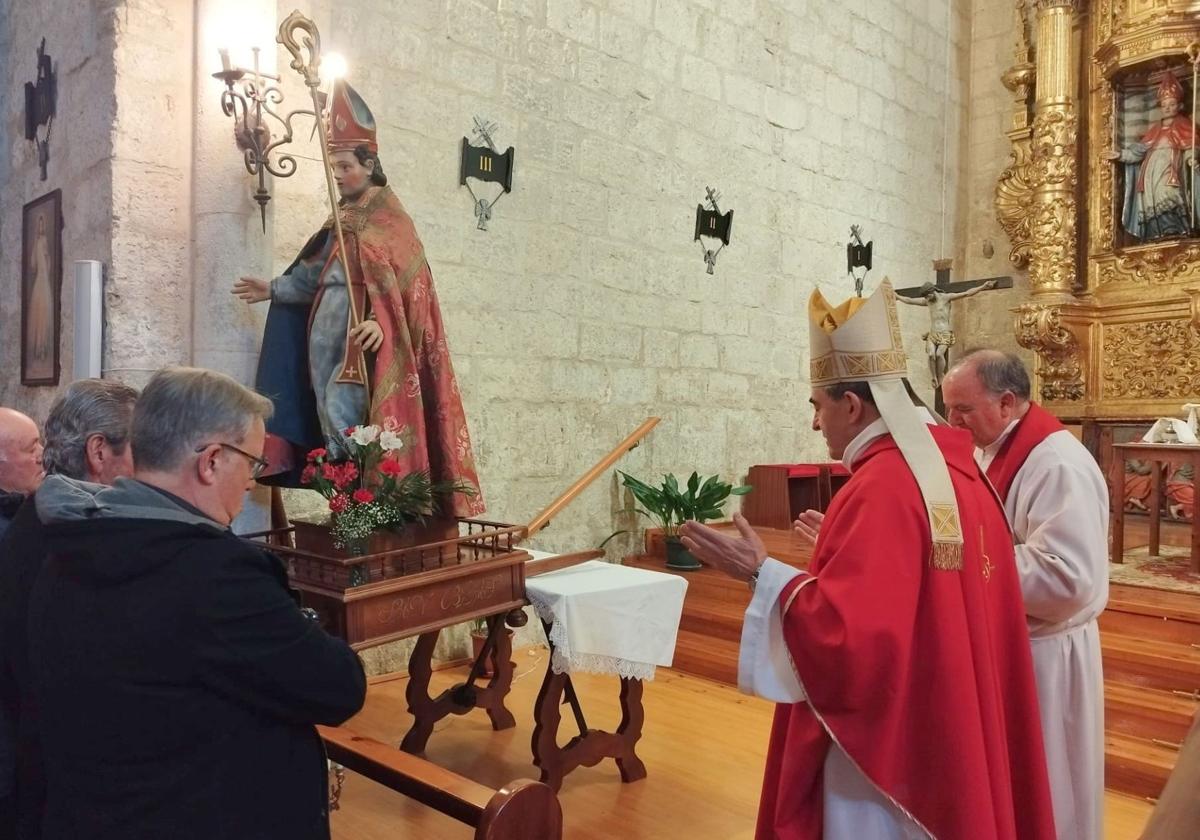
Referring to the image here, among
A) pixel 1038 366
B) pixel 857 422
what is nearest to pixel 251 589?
pixel 857 422

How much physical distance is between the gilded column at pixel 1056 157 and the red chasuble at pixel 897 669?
24.2ft

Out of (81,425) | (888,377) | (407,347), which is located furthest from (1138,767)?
(81,425)

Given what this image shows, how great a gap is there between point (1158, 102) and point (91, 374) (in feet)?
28.2

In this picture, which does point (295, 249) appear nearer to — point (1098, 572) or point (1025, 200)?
point (1098, 572)

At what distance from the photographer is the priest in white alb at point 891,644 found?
199cm

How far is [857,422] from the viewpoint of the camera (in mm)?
2299

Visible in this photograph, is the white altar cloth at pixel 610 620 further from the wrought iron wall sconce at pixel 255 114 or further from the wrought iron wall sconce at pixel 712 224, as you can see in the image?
the wrought iron wall sconce at pixel 712 224

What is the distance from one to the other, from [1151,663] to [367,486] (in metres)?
3.62

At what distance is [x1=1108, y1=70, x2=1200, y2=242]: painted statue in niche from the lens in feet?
26.6

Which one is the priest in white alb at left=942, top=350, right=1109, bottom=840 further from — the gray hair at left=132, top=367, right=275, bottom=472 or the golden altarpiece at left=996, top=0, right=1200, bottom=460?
the golden altarpiece at left=996, top=0, right=1200, bottom=460

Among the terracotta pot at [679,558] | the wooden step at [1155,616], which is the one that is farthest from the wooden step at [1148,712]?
the terracotta pot at [679,558]

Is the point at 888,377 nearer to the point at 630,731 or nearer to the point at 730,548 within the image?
the point at 730,548

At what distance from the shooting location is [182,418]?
166 centimetres

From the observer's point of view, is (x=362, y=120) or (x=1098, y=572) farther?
(x=362, y=120)
